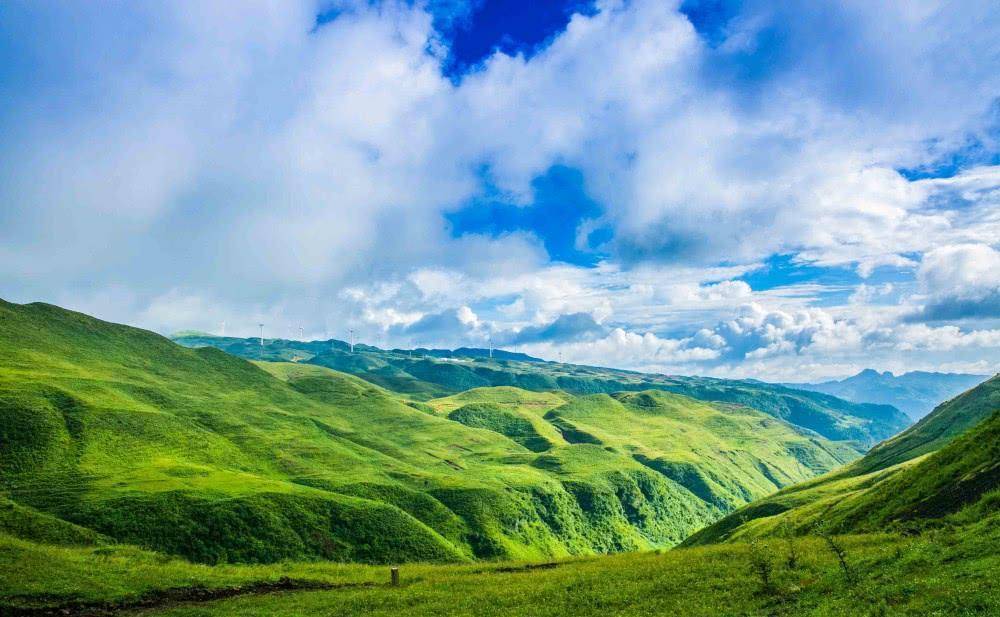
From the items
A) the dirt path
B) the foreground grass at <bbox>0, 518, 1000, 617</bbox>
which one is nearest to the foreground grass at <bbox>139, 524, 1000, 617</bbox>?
the foreground grass at <bbox>0, 518, 1000, 617</bbox>

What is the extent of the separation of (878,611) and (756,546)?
16575mm

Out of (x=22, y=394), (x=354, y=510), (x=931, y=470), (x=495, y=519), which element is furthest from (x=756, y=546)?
(x=22, y=394)

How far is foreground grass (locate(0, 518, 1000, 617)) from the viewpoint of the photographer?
3009 cm

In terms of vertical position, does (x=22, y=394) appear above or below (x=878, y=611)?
above

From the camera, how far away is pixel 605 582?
4634 cm

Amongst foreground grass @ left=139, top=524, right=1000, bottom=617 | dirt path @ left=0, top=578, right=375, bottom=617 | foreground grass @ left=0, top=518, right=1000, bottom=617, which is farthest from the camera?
dirt path @ left=0, top=578, right=375, bottom=617

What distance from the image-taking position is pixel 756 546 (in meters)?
43.4

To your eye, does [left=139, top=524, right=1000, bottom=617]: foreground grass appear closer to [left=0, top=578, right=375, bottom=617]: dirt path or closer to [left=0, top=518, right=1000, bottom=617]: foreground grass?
[left=0, top=518, right=1000, bottom=617]: foreground grass

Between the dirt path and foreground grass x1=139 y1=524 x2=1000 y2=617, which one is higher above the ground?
foreground grass x1=139 y1=524 x2=1000 y2=617

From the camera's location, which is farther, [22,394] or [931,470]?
[22,394]

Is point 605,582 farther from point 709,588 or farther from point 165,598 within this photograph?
point 165,598

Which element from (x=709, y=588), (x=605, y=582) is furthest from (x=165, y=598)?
(x=709, y=588)

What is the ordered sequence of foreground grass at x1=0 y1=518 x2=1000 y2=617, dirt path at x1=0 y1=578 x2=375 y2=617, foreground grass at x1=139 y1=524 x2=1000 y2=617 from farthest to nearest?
dirt path at x1=0 y1=578 x2=375 y2=617, foreground grass at x1=0 y1=518 x2=1000 y2=617, foreground grass at x1=139 y1=524 x2=1000 y2=617

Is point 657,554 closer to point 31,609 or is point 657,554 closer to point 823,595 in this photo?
point 823,595
